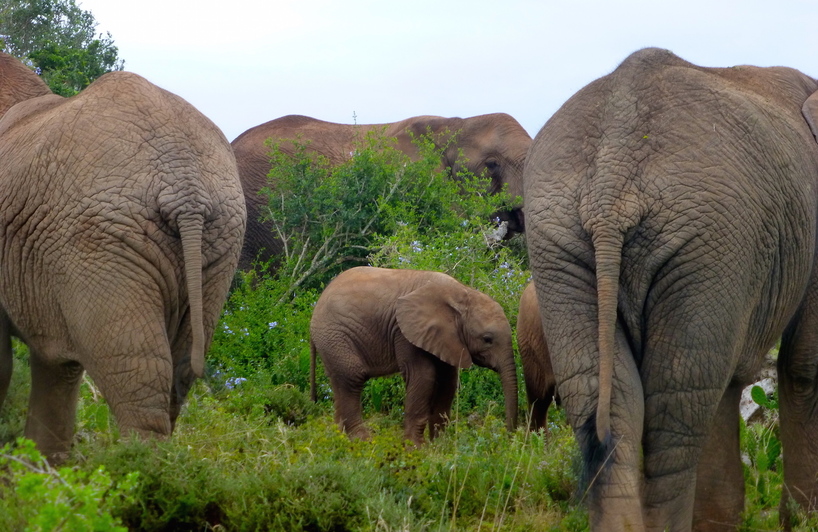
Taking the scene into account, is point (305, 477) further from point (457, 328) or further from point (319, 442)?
→ point (457, 328)

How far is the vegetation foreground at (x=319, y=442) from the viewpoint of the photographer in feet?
12.6

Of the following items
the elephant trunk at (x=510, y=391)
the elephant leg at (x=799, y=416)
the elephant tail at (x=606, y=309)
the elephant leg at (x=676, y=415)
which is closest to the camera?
the elephant tail at (x=606, y=309)

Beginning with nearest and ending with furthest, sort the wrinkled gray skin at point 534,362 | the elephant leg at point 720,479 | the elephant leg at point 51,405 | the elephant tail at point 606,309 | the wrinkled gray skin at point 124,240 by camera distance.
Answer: the elephant tail at point 606,309 → the wrinkled gray skin at point 124,240 → the elephant leg at point 720,479 → the elephant leg at point 51,405 → the wrinkled gray skin at point 534,362

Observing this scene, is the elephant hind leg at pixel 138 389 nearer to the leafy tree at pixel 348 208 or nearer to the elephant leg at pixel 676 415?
the elephant leg at pixel 676 415

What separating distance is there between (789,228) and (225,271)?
2038 mm

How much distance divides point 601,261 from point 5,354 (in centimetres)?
260

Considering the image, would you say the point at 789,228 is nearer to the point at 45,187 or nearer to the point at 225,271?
the point at 225,271

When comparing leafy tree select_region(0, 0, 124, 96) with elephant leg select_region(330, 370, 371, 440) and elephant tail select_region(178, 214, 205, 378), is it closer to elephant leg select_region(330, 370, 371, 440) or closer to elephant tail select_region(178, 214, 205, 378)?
elephant leg select_region(330, 370, 371, 440)

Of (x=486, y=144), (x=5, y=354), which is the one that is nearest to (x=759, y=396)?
(x=5, y=354)

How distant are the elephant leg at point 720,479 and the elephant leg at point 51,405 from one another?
2.59 m

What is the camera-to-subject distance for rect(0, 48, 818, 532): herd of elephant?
3.61 metres

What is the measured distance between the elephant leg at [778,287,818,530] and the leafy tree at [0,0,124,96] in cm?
764

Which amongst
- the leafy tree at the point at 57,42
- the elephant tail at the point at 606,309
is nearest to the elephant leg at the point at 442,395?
the elephant tail at the point at 606,309

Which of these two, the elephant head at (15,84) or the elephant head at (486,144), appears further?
the elephant head at (486,144)
